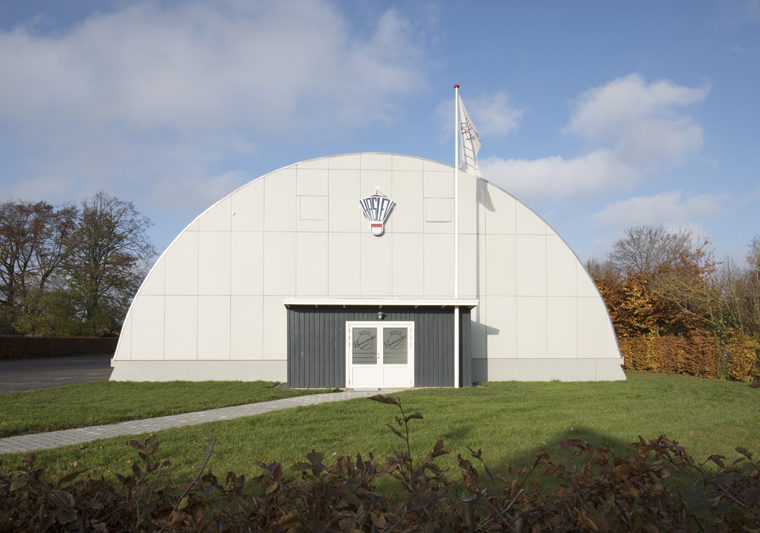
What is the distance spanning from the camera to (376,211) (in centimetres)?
1797

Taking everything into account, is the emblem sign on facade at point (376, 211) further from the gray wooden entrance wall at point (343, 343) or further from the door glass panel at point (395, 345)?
the door glass panel at point (395, 345)

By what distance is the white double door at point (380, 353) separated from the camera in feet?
53.0

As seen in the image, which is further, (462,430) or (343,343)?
(343,343)

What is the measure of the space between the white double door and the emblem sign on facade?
343 centimetres

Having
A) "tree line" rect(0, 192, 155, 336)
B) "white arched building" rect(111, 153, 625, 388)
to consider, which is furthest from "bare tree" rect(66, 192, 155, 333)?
"white arched building" rect(111, 153, 625, 388)

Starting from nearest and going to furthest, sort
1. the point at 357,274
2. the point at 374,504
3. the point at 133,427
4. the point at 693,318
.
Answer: the point at 374,504 < the point at 133,427 < the point at 357,274 < the point at 693,318

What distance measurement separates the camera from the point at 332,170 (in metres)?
18.3

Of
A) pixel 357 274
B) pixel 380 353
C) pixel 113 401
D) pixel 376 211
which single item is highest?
pixel 376 211

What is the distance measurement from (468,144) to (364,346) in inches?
285

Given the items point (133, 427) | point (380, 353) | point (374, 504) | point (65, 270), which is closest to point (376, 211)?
point (380, 353)

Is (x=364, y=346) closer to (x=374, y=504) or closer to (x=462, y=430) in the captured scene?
(x=462, y=430)

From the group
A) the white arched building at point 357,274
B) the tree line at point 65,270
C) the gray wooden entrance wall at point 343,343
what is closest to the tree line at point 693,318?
the white arched building at point 357,274

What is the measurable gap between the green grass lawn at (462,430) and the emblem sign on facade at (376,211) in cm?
648

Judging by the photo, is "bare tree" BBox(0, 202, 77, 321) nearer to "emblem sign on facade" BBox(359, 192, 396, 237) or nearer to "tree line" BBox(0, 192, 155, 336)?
"tree line" BBox(0, 192, 155, 336)
